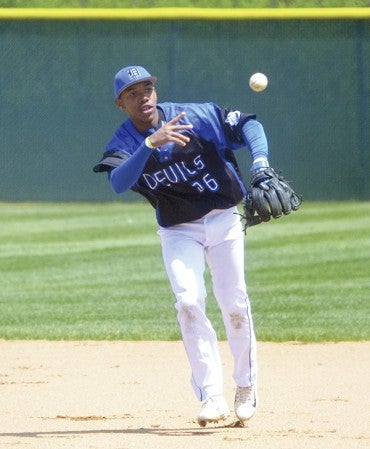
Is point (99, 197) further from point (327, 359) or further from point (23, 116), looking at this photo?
point (327, 359)

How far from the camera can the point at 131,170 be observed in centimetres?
546

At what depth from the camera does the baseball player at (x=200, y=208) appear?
5.68 m

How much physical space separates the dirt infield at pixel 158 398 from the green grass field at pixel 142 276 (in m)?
0.59

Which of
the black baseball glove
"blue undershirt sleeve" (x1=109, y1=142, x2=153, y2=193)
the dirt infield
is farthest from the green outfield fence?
"blue undershirt sleeve" (x1=109, y1=142, x2=153, y2=193)

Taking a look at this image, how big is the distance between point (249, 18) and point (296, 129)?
1.70m

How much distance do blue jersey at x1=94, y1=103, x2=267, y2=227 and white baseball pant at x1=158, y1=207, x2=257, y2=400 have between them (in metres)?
0.08

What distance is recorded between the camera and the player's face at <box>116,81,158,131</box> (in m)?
5.66

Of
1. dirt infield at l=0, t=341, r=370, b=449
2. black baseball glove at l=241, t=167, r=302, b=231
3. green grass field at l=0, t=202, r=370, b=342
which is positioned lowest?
green grass field at l=0, t=202, r=370, b=342

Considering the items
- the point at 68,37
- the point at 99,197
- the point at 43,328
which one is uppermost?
the point at 68,37

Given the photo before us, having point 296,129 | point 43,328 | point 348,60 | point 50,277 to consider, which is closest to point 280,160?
point 296,129

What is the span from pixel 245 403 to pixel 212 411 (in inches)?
7.2

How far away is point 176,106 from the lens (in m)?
5.89

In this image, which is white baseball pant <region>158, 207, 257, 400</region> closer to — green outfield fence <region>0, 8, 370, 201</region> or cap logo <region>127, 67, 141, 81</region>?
cap logo <region>127, 67, 141, 81</region>

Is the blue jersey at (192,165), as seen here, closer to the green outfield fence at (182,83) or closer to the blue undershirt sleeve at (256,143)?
the blue undershirt sleeve at (256,143)
